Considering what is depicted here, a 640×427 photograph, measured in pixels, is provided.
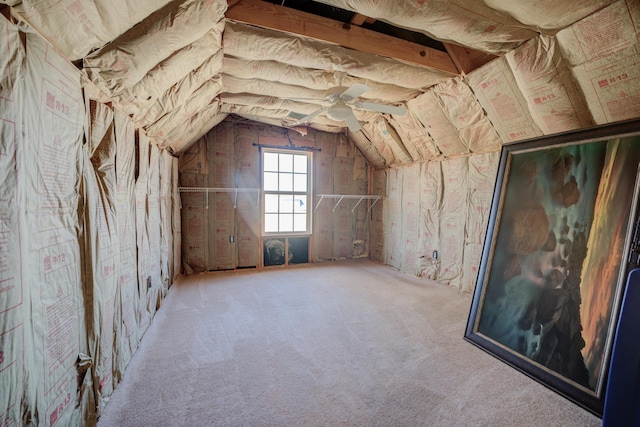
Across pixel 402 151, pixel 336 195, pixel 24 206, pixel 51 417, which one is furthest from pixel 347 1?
pixel 336 195

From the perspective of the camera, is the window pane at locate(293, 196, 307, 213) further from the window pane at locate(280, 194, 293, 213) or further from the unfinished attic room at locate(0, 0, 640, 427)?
the unfinished attic room at locate(0, 0, 640, 427)

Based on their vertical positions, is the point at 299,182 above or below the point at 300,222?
above

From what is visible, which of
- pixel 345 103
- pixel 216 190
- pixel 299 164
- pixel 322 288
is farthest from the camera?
pixel 299 164

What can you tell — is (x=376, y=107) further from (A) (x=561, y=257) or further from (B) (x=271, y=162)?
(B) (x=271, y=162)

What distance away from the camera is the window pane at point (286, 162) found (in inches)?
214

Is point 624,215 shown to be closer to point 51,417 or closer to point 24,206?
point 24,206

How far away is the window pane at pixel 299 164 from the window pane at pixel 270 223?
1.03 metres

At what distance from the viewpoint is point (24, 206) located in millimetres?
1093

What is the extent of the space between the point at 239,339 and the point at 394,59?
3283 mm

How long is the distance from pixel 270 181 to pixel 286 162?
51 cm

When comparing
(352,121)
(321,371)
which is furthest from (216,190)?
(321,371)

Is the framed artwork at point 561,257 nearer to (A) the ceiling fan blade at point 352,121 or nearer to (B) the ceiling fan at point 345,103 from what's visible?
(B) the ceiling fan at point 345,103

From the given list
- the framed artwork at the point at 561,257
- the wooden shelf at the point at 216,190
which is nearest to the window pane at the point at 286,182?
the wooden shelf at the point at 216,190

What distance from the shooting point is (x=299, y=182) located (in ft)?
18.2
